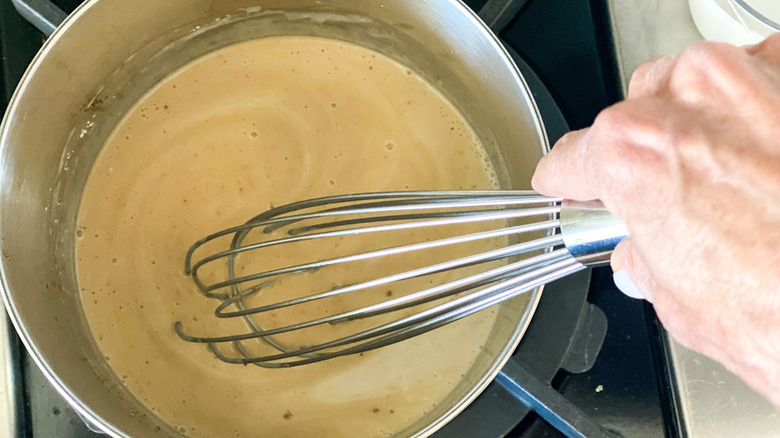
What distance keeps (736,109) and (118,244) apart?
0.75 m

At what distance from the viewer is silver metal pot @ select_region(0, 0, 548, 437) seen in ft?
2.08

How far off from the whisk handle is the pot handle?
2.08 feet

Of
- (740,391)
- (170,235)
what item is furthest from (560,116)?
(170,235)

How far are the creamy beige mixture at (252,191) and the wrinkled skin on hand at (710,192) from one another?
484 millimetres

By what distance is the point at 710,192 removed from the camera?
1.00 feet

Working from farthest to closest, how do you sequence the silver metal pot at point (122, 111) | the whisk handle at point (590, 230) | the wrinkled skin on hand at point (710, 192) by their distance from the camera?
1. the silver metal pot at point (122, 111)
2. the whisk handle at point (590, 230)
3. the wrinkled skin on hand at point (710, 192)

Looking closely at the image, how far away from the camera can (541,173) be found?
430 mm

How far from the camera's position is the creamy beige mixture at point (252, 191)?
0.76 metres

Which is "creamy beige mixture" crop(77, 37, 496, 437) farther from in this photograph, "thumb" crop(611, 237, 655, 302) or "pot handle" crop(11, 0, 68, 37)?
"thumb" crop(611, 237, 655, 302)

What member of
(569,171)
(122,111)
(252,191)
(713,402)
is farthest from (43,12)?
(713,402)

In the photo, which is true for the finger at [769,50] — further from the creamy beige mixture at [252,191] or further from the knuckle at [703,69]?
the creamy beige mixture at [252,191]

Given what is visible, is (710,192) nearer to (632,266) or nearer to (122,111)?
(632,266)

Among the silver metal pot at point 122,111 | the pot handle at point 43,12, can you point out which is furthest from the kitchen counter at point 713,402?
the pot handle at point 43,12

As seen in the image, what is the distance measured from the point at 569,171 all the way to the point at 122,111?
0.70 metres
